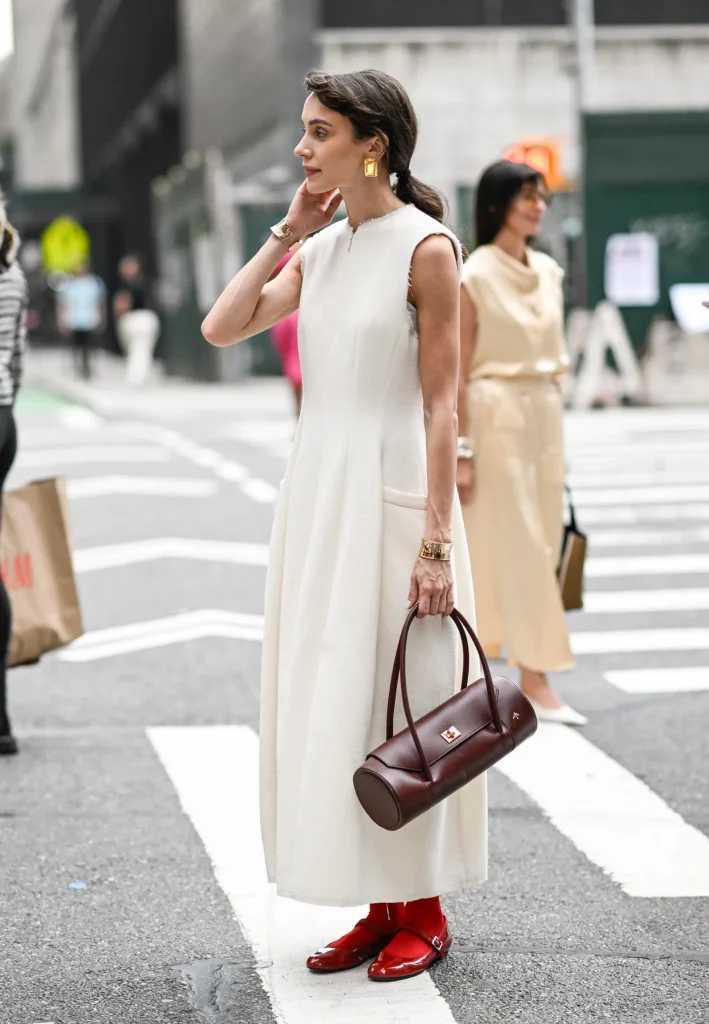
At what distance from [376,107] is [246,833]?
2339mm

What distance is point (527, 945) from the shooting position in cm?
437

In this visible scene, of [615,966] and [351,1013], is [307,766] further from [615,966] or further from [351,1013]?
[615,966]

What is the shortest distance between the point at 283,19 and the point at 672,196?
32.8ft

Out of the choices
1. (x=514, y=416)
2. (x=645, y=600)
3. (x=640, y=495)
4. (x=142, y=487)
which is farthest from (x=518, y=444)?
(x=142, y=487)

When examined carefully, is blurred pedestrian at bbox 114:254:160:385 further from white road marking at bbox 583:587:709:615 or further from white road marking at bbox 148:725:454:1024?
white road marking at bbox 148:725:454:1024

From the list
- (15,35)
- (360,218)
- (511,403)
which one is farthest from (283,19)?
(15,35)

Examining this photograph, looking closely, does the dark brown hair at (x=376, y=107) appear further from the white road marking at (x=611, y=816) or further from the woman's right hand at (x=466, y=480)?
the woman's right hand at (x=466, y=480)

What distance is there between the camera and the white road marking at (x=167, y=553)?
35.9ft

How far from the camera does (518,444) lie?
6.65m

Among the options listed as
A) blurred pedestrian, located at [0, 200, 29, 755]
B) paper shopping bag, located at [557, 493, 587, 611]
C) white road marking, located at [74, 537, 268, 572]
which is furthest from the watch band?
white road marking, located at [74, 537, 268, 572]

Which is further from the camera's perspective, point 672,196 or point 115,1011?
point 672,196

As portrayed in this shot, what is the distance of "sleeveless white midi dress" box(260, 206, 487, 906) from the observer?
13.0 ft

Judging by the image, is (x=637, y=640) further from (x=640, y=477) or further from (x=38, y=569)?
(x=640, y=477)

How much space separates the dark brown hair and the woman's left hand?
85 cm
